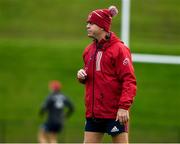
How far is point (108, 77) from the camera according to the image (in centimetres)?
762

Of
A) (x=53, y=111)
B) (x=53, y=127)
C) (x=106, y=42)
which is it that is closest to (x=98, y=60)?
(x=106, y=42)

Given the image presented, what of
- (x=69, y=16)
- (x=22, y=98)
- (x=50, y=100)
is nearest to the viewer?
(x=50, y=100)

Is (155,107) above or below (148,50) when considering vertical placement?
below

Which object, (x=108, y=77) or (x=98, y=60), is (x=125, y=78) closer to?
A: (x=108, y=77)

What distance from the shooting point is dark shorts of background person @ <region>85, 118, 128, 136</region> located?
25.0 ft

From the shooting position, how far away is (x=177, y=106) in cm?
2434

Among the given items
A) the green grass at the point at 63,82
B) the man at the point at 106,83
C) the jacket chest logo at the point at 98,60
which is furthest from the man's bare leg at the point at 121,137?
the green grass at the point at 63,82

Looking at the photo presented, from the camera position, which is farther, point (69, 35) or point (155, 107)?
point (69, 35)

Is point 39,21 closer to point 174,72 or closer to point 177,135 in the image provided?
point 174,72

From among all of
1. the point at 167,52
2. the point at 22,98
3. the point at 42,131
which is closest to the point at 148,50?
the point at 167,52

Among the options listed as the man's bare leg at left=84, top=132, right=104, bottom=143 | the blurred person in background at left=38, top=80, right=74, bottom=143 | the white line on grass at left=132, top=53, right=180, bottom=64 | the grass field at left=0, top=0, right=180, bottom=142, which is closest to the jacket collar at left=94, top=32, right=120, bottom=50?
the man's bare leg at left=84, top=132, right=104, bottom=143

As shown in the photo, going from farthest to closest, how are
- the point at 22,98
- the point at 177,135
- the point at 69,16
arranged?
the point at 69,16 → the point at 22,98 → the point at 177,135

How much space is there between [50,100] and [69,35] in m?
9.12

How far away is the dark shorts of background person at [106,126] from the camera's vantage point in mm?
7613
